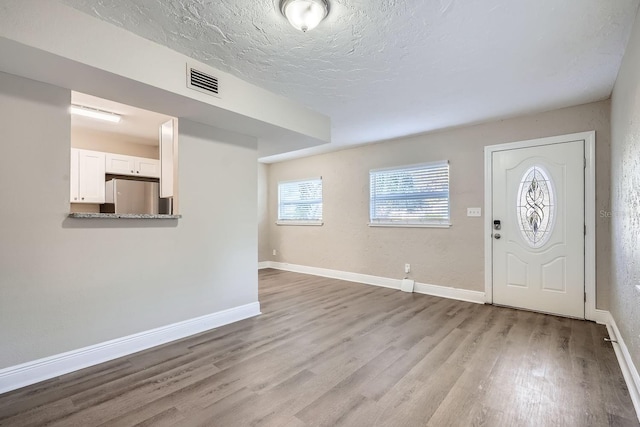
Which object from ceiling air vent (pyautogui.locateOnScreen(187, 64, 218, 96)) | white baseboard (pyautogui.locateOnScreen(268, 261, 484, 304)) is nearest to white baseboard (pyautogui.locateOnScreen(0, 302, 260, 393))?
ceiling air vent (pyautogui.locateOnScreen(187, 64, 218, 96))

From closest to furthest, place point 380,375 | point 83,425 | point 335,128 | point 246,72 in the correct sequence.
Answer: point 83,425, point 380,375, point 246,72, point 335,128

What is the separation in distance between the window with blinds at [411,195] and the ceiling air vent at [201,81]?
321cm

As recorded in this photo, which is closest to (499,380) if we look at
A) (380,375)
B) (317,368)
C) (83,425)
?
(380,375)

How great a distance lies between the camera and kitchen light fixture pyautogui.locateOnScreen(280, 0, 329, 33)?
179 centimetres

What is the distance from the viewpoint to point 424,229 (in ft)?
15.3

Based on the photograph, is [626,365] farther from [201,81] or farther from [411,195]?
[201,81]

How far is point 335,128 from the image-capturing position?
430 cm

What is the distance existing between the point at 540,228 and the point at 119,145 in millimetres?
6045

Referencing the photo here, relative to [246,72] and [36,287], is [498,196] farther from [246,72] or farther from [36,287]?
[36,287]

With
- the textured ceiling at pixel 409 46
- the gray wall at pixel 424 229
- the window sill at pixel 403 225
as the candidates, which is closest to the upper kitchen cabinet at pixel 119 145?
the textured ceiling at pixel 409 46

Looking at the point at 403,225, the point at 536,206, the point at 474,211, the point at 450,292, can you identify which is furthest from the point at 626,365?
the point at 403,225

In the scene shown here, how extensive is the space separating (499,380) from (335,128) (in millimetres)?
3387

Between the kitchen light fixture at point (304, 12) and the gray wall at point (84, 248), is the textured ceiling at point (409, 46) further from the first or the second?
the gray wall at point (84, 248)

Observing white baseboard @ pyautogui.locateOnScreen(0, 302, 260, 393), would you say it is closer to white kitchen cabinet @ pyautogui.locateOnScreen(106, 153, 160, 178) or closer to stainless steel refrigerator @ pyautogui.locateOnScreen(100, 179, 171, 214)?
stainless steel refrigerator @ pyautogui.locateOnScreen(100, 179, 171, 214)
